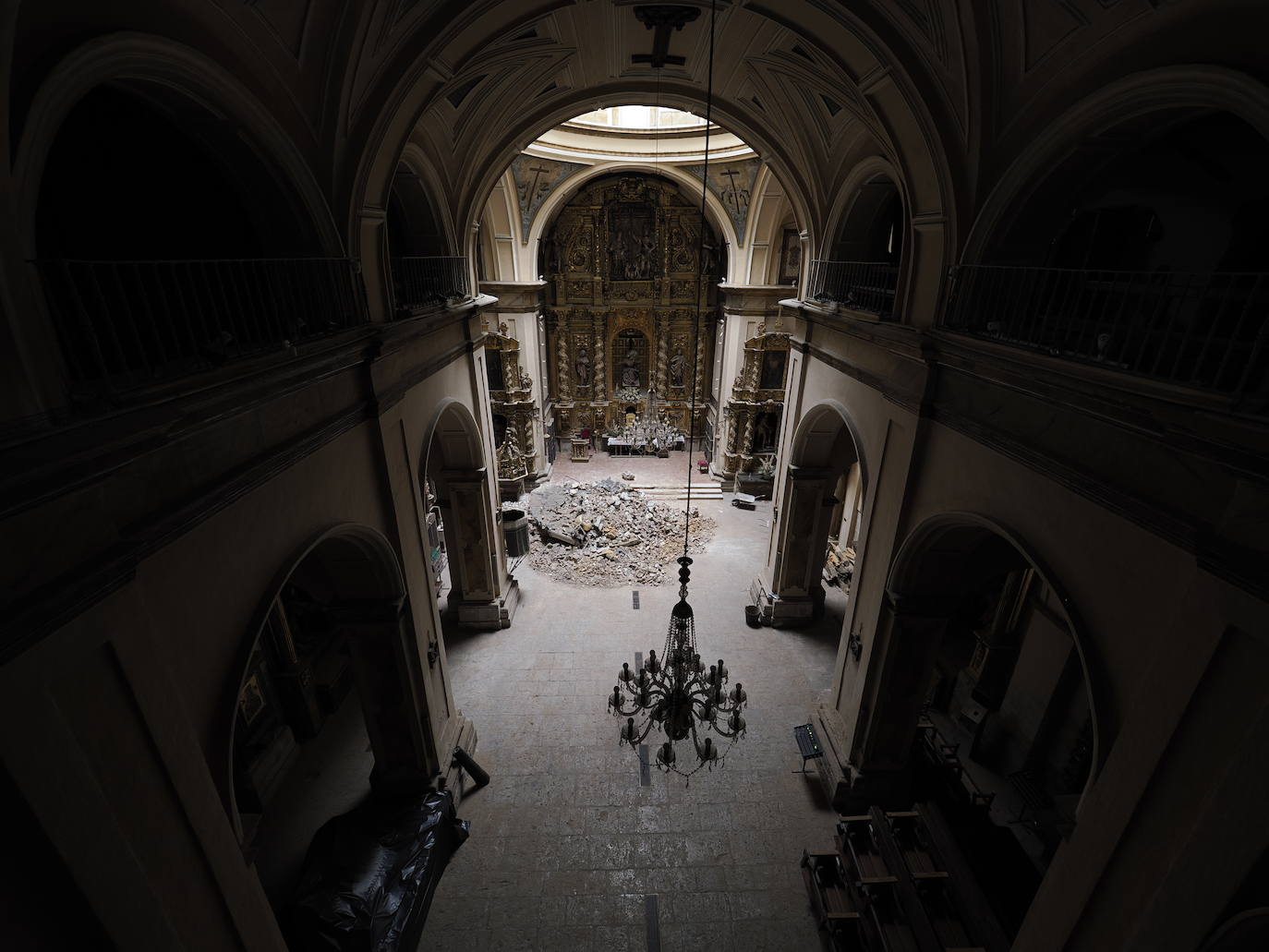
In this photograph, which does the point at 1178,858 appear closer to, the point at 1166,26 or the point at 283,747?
the point at 1166,26

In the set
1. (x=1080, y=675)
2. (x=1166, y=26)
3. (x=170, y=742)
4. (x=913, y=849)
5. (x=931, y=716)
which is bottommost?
(x=931, y=716)

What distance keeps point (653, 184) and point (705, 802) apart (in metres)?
16.2

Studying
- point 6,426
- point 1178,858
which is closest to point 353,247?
point 6,426

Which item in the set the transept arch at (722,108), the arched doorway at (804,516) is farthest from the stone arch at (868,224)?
the arched doorway at (804,516)

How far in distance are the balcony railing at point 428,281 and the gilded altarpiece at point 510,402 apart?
23.2 ft

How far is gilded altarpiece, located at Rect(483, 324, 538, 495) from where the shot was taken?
1627cm

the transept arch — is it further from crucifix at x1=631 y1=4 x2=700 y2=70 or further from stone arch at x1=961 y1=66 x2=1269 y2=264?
stone arch at x1=961 y1=66 x2=1269 y2=264

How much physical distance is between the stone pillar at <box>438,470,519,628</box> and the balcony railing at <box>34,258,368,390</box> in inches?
175

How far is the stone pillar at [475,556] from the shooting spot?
9.80 m

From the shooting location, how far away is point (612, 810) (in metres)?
7.34

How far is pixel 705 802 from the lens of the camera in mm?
7426

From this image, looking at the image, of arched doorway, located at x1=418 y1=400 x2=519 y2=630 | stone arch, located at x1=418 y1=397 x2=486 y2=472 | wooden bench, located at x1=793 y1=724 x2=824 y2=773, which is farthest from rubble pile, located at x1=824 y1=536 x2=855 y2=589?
stone arch, located at x1=418 y1=397 x2=486 y2=472

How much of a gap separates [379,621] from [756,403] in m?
12.5

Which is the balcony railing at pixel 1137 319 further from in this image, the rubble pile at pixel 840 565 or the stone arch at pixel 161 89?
the rubble pile at pixel 840 565
